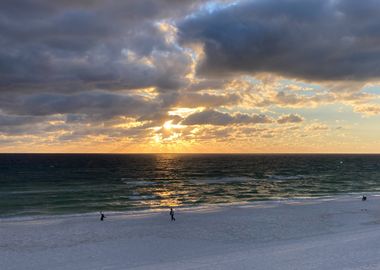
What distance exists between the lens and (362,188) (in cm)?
7650

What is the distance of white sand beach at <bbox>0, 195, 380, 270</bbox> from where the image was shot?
23.8 meters

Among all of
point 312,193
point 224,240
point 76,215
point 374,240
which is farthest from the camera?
point 312,193

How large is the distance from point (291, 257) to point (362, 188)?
193 ft

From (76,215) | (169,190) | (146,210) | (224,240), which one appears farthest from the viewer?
(169,190)

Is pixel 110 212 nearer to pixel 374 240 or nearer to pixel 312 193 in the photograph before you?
pixel 374 240

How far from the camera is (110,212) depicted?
45.8 meters

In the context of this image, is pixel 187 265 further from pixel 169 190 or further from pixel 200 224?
pixel 169 190

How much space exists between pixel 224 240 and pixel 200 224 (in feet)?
22.1

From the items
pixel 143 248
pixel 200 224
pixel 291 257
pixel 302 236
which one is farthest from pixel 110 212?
pixel 291 257

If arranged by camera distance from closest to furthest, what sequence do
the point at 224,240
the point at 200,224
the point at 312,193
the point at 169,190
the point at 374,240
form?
the point at 374,240
the point at 224,240
the point at 200,224
the point at 312,193
the point at 169,190

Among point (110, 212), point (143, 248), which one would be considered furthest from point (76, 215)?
point (143, 248)

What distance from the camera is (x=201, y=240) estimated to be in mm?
30922

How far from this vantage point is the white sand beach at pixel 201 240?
936 inches

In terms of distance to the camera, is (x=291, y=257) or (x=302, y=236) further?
(x=302, y=236)
